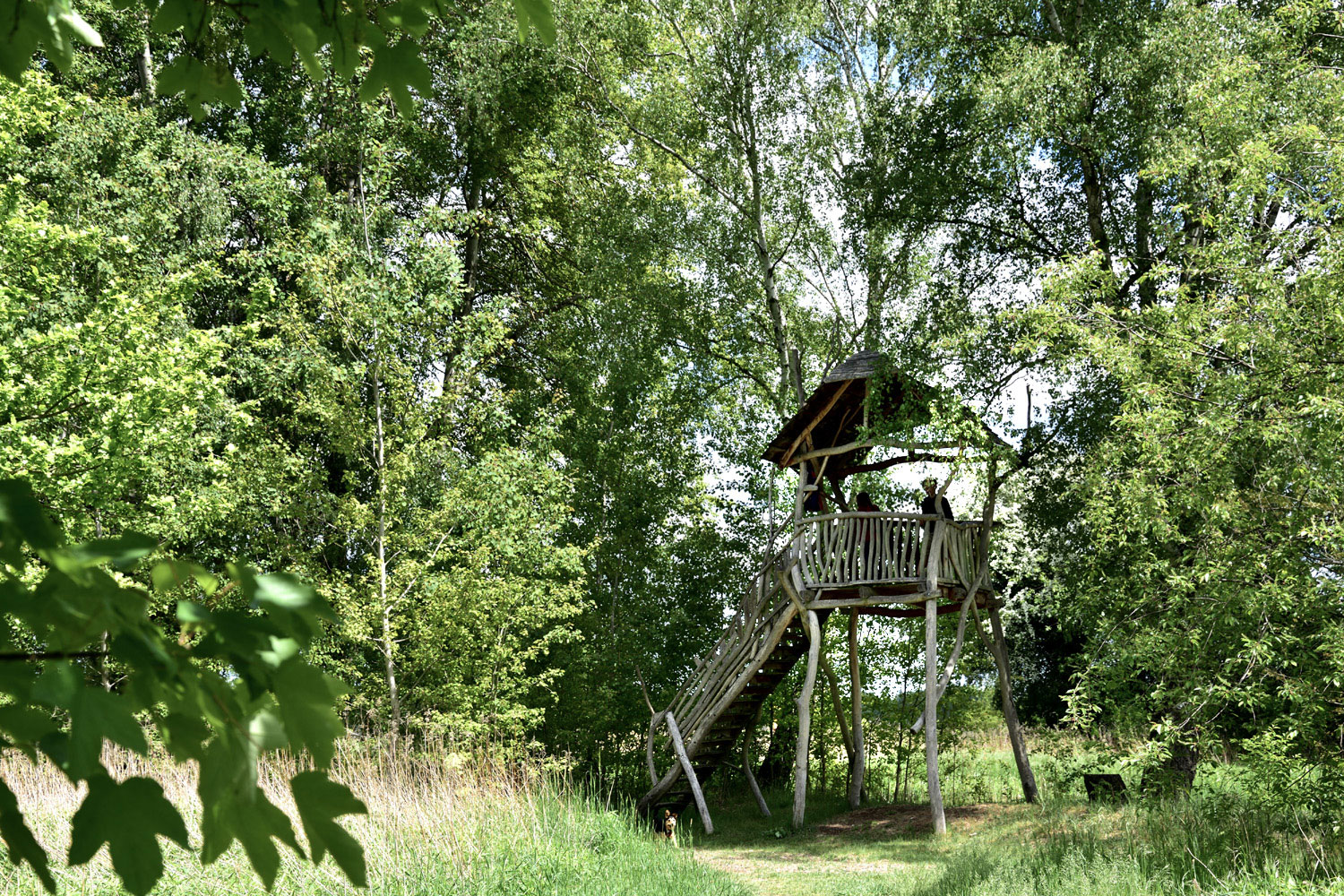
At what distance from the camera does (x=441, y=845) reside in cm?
732

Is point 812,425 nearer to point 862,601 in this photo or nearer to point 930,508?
point 930,508

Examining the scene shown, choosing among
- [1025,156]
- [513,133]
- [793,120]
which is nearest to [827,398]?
[1025,156]

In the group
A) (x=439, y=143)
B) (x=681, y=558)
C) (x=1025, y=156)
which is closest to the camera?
(x=1025, y=156)

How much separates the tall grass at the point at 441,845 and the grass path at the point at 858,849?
1455 millimetres

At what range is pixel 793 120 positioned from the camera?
17141 mm

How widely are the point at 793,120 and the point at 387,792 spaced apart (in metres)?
13.2

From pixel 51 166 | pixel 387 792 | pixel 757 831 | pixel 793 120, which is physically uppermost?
pixel 793 120

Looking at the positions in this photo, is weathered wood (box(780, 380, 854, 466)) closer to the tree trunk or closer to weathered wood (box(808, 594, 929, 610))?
weathered wood (box(808, 594, 929, 610))

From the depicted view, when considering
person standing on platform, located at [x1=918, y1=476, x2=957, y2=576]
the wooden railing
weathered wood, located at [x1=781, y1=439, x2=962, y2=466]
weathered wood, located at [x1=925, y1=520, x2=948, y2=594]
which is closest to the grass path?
weathered wood, located at [x1=925, y1=520, x2=948, y2=594]

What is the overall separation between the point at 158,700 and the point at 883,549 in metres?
12.4

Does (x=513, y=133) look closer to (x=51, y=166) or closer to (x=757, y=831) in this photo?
(x=51, y=166)

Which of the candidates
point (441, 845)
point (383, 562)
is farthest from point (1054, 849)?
point (383, 562)

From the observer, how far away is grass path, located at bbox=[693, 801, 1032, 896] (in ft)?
30.8

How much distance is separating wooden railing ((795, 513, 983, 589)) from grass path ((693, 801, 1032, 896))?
10.0 ft
